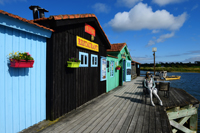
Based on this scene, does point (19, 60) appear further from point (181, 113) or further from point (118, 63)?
point (118, 63)

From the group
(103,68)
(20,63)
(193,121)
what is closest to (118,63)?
(103,68)

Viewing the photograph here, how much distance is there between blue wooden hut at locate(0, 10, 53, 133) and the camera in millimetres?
2900

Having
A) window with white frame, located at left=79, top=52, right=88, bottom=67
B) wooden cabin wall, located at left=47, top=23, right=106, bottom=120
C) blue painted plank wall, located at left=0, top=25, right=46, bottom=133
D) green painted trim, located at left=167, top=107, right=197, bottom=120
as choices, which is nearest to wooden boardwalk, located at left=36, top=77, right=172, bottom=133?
wooden cabin wall, located at left=47, top=23, right=106, bottom=120

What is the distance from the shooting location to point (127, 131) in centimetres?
345

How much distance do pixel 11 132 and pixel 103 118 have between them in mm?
2718

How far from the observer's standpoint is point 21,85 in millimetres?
3314

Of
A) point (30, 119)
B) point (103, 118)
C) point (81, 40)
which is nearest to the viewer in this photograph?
point (30, 119)

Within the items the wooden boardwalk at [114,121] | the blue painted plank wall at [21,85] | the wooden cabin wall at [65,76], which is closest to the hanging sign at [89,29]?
the wooden cabin wall at [65,76]

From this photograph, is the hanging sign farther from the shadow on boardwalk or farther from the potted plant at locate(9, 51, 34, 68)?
the shadow on boardwalk

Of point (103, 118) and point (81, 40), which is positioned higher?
point (81, 40)

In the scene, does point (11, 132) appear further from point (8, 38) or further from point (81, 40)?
point (81, 40)

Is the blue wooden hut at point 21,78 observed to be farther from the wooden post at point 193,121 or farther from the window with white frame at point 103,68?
the wooden post at point 193,121

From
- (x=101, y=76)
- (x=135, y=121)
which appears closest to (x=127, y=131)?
(x=135, y=121)

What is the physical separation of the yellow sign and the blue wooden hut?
159 cm
